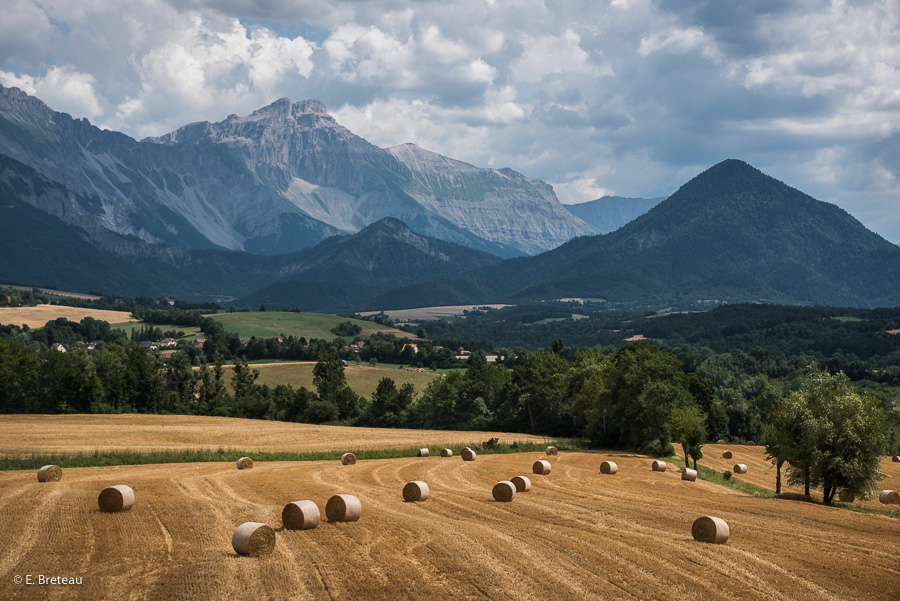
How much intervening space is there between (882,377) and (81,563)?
162m

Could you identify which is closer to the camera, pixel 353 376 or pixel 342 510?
pixel 342 510

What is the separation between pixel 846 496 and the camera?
36.2m

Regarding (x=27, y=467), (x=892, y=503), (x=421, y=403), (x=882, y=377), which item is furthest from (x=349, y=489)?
(x=882, y=377)

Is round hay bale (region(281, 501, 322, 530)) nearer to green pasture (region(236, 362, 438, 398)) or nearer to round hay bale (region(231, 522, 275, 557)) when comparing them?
round hay bale (region(231, 522, 275, 557))

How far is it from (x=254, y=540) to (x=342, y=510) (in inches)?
165

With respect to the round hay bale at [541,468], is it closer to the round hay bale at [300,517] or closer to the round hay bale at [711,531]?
the round hay bale at [711,531]

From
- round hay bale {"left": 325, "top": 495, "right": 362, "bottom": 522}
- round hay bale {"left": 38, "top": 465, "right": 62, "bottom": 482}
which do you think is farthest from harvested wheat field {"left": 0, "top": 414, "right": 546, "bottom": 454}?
round hay bale {"left": 325, "top": 495, "right": 362, "bottom": 522}

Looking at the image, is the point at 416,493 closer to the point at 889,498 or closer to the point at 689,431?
the point at 889,498

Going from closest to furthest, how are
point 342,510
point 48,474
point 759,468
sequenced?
point 342,510 → point 48,474 → point 759,468

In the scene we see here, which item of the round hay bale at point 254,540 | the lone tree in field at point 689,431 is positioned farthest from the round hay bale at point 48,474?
the lone tree in field at point 689,431

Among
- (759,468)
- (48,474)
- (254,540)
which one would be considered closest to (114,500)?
(254,540)

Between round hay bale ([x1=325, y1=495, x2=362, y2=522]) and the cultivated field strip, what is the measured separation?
62 centimetres

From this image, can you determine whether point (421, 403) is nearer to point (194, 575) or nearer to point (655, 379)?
point (655, 379)

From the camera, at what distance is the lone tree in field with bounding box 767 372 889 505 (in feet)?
113
